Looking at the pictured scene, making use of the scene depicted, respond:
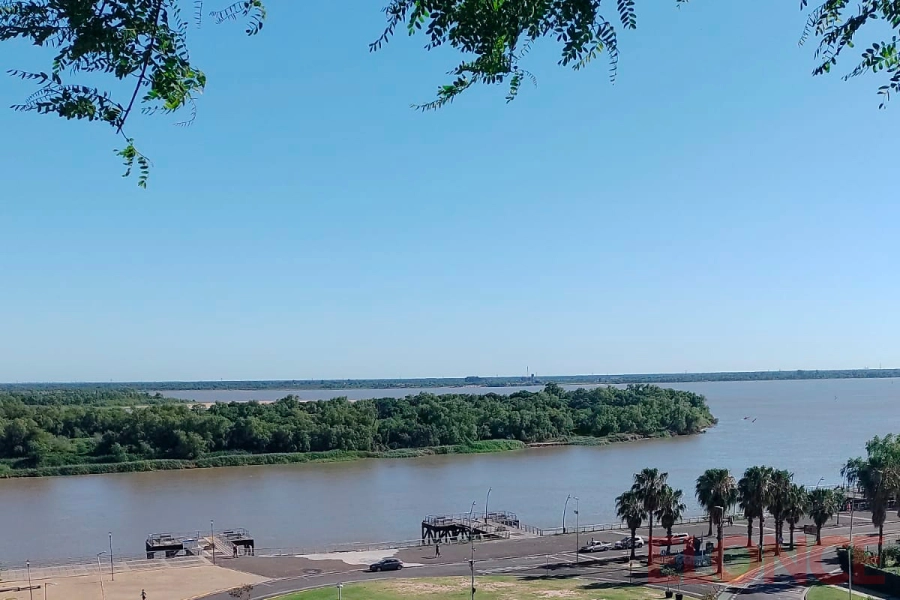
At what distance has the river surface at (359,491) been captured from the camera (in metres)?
47.6

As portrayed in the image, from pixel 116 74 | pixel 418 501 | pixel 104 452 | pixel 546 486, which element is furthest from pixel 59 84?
pixel 104 452

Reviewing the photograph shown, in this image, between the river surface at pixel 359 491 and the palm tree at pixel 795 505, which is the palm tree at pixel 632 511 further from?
the river surface at pixel 359 491

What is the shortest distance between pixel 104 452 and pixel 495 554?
2169 inches

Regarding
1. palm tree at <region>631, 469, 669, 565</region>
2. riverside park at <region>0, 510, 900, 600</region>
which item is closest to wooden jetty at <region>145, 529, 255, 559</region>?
riverside park at <region>0, 510, 900, 600</region>

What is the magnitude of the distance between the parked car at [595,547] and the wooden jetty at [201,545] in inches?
704

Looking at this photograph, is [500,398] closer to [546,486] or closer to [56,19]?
[546,486]

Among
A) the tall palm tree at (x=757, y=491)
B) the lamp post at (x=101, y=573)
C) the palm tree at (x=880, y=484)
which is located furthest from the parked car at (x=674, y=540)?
the lamp post at (x=101, y=573)

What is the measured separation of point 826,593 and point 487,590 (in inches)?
549

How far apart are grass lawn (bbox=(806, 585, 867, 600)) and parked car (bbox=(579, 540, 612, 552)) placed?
447 inches

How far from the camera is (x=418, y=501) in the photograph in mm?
56406

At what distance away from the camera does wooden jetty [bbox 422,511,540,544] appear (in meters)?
46.2

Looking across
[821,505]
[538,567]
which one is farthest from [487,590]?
[821,505]

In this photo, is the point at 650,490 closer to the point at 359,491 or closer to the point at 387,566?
the point at 387,566

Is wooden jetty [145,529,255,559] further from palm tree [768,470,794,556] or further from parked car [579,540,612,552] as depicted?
palm tree [768,470,794,556]
